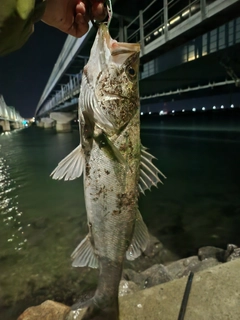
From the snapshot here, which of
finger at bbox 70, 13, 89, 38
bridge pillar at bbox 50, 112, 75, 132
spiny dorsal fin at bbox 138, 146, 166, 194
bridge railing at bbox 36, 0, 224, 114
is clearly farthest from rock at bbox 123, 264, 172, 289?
bridge pillar at bbox 50, 112, 75, 132

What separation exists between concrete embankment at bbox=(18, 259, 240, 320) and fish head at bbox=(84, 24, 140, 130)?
6.47ft

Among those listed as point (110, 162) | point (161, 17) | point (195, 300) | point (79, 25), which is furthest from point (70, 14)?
point (161, 17)

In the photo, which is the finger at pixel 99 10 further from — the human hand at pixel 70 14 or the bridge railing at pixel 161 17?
the bridge railing at pixel 161 17

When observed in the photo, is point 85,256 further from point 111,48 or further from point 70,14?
point 70,14

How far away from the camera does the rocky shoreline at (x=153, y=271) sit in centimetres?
337

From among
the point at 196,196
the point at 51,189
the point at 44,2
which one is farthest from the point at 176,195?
the point at 44,2

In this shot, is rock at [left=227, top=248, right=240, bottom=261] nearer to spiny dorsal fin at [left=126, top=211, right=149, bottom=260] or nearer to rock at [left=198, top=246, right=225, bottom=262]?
rock at [left=198, top=246, right=225, bottom=262]

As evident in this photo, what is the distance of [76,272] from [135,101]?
14.2 ft

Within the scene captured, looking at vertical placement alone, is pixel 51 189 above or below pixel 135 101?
below

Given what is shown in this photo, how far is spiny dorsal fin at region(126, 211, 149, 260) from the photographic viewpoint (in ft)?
7.53

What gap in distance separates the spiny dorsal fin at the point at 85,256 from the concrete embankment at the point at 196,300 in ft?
2.88

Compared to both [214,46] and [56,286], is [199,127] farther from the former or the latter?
[56,286]

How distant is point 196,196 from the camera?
392 inches

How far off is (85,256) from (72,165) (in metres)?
0.82
